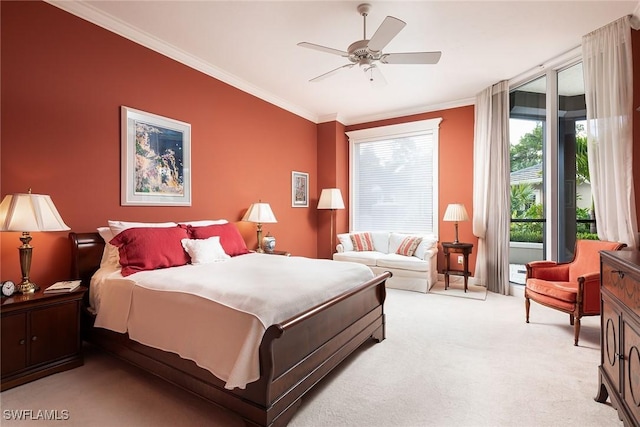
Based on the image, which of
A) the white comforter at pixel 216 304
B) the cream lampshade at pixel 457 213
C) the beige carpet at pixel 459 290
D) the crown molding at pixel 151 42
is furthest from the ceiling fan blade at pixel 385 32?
the beige carpet at pixel 459 290

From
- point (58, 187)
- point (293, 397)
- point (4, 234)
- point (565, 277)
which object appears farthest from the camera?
point (565, 277)

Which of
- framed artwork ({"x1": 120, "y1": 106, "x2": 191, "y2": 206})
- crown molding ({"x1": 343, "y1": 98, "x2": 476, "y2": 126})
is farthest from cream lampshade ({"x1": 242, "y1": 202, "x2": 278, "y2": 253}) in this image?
crown molding ({"x1": 343, "y1": 98, "x2": 476, "y2": 126})

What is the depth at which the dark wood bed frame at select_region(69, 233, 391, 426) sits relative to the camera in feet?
5.27

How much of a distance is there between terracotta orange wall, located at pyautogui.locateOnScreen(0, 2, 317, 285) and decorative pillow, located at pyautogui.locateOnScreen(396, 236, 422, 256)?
2.78 m

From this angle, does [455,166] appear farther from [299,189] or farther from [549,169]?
[299,189]

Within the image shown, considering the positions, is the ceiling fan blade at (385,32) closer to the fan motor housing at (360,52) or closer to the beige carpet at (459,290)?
the fan motor housing at (360,52)

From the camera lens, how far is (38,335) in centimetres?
222

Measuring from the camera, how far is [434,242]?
16.4 ft

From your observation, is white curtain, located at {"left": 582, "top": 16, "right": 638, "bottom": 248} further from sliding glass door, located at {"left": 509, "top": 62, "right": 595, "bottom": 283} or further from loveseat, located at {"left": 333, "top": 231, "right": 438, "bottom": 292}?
loveseat, located at {"left": 333, "top": 231, "right": 438, "bottom": 292}

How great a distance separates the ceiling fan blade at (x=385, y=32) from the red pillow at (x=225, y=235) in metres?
2.40

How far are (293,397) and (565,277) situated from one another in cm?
339

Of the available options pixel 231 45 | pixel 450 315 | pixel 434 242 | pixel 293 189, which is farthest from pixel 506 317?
pixel 231 45

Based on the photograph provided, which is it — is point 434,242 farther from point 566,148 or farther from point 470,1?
point 470,1

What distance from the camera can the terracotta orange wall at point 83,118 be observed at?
2.44 metres
